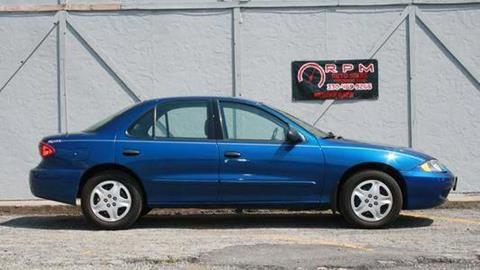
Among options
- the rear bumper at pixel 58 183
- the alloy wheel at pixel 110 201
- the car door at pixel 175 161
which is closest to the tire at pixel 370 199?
the car door at pixel 175 161

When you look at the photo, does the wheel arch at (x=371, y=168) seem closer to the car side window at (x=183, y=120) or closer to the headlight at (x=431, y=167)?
the headlight at (x=431, y=167)

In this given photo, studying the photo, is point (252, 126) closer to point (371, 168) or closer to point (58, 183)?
point (371, 168)

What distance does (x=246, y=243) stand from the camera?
709 centimetres

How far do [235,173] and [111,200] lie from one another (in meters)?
1.43

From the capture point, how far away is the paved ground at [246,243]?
625 centimetres

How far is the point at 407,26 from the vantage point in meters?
11.3

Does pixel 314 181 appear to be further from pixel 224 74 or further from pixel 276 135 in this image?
pixel 224 74

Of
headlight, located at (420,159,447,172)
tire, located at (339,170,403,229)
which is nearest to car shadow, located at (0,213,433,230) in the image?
tire, located at (339,170,403,229)

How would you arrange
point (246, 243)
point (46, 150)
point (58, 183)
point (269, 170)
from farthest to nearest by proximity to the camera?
point (46, 150) → point (58, 183) → point (269, 170) → point (246, 243)

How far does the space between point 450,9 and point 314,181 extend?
499cm

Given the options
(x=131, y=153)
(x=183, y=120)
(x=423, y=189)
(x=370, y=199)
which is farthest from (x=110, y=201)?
(x=423, y=189)

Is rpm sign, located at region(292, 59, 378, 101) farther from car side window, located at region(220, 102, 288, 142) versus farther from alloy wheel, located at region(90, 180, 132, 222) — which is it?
alloy wheel, located at region(90, 180, 132, 222)

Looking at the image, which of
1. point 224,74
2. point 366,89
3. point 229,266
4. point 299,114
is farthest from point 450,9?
point 229,266

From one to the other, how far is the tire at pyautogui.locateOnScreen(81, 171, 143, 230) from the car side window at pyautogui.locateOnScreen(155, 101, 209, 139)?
2.18ft
